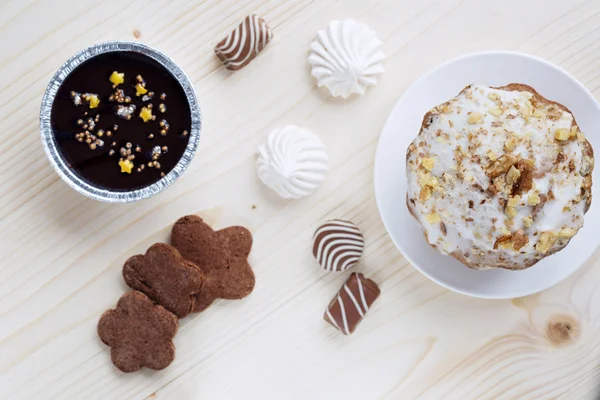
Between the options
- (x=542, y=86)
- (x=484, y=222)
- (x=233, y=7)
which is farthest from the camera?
(x=233, y=7)

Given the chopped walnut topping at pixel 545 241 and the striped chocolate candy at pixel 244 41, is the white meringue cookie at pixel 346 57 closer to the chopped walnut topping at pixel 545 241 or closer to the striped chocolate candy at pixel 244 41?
the striped chocolate candy at pixel 244 41

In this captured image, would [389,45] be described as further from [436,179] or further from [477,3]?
[436,179]

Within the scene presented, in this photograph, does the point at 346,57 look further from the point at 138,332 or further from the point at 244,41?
the point at 138,332

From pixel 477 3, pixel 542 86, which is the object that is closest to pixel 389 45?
pixel 477 3

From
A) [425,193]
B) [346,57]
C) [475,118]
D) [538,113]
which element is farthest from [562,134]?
[346,57]

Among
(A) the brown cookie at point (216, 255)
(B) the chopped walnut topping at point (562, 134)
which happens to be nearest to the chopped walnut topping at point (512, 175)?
(B) the chopped walnut topping at point (562, 134)

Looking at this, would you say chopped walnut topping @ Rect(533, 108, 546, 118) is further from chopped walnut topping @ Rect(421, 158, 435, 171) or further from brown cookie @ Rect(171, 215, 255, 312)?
brown cookie @ Rect(171, 215, 255, 312)
